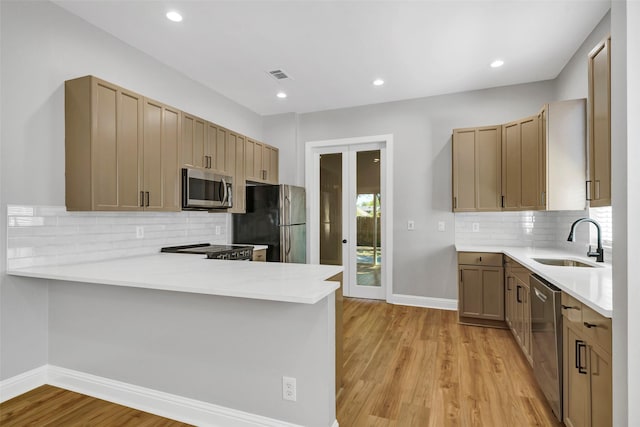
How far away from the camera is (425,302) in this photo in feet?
14.3

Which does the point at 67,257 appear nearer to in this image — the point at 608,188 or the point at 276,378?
Result: the point at 276,378

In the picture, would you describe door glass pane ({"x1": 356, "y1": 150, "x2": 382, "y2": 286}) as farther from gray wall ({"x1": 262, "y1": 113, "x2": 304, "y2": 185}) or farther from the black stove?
the black stove

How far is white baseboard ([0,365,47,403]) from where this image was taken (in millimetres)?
2172

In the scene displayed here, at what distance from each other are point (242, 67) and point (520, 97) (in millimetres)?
3386

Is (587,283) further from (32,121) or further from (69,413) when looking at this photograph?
(32,121)

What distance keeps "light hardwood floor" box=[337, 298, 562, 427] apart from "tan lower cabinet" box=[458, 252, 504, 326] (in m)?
0.14

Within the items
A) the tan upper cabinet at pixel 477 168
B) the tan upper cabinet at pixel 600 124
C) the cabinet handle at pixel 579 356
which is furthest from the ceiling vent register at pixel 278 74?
the cabinet handle at pixel 579 356

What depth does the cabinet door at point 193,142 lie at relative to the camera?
334 centimetres

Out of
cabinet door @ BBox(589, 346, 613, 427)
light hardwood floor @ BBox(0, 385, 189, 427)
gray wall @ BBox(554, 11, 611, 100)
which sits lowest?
light hardwood floor @ BBox(0, 385, 189, 427)

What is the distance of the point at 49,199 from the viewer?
2439 millimetres

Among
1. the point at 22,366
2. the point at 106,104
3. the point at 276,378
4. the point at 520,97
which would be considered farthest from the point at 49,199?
the point at 520,97

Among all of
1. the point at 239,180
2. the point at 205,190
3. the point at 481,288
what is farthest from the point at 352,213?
the point at 205,190

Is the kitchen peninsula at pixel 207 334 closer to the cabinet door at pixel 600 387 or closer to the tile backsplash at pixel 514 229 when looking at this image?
the cabinet door at pixel 600 387

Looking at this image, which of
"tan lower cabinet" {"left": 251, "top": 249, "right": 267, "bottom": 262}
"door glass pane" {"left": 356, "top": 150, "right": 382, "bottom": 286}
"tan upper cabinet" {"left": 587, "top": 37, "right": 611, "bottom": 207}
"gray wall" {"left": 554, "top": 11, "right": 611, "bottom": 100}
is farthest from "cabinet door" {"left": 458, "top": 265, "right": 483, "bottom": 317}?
"tan lower cabinet" {"left": 251, "top": 249, "right": 267, "bottom": 262}
